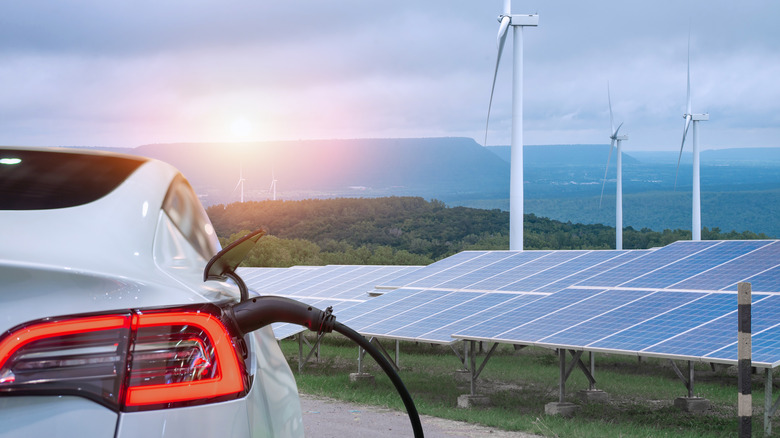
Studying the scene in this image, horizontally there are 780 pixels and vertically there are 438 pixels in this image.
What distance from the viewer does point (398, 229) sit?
3282 inches

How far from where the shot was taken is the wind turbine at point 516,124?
2594 centimetres

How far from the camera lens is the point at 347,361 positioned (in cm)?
2277

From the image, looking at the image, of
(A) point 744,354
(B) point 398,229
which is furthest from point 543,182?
(A) point 744,354

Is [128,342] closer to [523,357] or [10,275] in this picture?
[10,275]

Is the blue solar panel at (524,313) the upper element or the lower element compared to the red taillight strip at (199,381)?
lower

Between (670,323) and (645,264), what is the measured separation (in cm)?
363

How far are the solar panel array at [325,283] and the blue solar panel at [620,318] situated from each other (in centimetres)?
732

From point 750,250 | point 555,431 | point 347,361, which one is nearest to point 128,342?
point 555,431

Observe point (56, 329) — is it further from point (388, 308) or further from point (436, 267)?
point (436, 267)

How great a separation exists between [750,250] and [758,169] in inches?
6827

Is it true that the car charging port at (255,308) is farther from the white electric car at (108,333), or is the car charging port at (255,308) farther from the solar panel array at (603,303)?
the solar panel array at (603,303)

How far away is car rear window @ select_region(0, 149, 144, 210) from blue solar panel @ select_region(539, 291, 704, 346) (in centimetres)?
1017

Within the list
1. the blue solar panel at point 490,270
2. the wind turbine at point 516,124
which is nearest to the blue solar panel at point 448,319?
the blue solar panel at point 490,270

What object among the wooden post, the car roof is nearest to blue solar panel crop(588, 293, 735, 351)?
the wooden post
